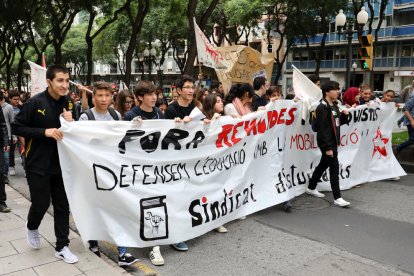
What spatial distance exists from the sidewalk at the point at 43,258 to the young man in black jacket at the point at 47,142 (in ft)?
0.44

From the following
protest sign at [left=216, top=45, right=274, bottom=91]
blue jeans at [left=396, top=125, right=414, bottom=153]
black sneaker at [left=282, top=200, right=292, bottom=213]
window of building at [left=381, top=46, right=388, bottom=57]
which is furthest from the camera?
window of building at [left=381, top=46, right=388, bottom=57]

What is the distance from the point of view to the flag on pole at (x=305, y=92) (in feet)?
20.0

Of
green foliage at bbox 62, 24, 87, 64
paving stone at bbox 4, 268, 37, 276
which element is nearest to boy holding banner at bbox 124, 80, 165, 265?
paving stone at bbox 4, 268, 37, 276

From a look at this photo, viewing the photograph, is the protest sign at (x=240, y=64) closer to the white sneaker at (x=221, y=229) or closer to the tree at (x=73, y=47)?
the white sneaker at (x=221, y=229)

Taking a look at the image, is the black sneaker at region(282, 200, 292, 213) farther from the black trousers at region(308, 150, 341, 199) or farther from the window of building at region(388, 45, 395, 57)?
the window of building at region(388, 45, 395, 57)

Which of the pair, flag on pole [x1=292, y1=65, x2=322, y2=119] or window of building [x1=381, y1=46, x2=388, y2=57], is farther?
window of building [x1=381, y1=46, x2=388, y2=57]

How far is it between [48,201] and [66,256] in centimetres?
54

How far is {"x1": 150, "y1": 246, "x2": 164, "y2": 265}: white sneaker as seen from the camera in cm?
407

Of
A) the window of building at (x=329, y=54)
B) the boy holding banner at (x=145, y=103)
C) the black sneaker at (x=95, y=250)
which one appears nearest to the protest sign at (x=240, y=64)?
the boy holding banner at (x=145, y=103)

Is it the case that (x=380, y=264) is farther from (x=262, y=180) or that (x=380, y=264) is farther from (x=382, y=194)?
(x=382, y=194)

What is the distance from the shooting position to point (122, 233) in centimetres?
404

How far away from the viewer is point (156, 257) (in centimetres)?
412

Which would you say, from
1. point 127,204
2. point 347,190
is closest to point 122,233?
point 127,204

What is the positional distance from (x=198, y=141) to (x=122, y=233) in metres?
1.30
